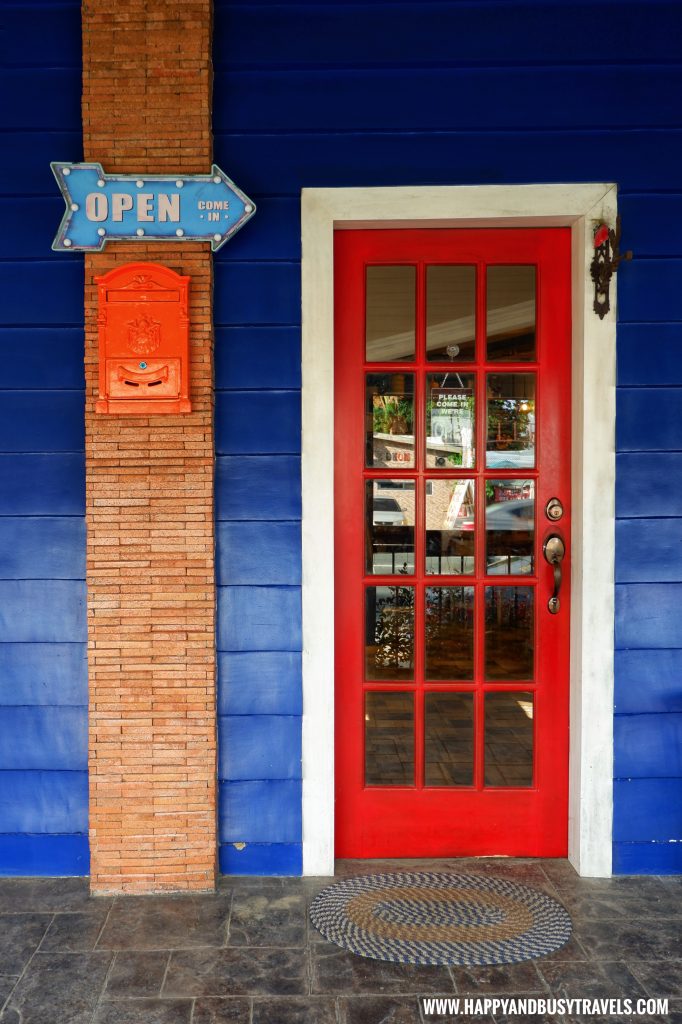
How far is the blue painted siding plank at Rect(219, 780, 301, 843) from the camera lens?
326 centimetres

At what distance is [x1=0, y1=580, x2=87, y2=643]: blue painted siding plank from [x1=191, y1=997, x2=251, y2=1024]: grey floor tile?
140 centimetres

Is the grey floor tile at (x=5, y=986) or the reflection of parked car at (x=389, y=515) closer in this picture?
the grey floor tile at (x=5, y=986)

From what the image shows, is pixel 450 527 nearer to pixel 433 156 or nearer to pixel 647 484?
pixel 647 484

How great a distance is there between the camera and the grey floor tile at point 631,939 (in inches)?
106

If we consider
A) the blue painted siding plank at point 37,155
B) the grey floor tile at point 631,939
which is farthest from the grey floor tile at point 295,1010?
the blue painted siding plank at point 37,155

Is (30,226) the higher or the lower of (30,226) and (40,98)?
the lower

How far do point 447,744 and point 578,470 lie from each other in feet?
3.96

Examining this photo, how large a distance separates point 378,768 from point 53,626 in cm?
141

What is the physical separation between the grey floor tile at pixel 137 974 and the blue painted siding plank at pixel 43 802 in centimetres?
69

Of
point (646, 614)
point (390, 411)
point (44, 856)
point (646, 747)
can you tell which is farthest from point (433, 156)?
point (44, 856)

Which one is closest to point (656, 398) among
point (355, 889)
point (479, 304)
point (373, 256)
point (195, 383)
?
point (479, 304)

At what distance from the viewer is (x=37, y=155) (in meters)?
3.23

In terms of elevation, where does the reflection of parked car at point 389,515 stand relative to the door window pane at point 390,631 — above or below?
above

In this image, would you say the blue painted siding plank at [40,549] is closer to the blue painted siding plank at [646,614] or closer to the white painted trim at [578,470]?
the white painted trim at [578,470]
